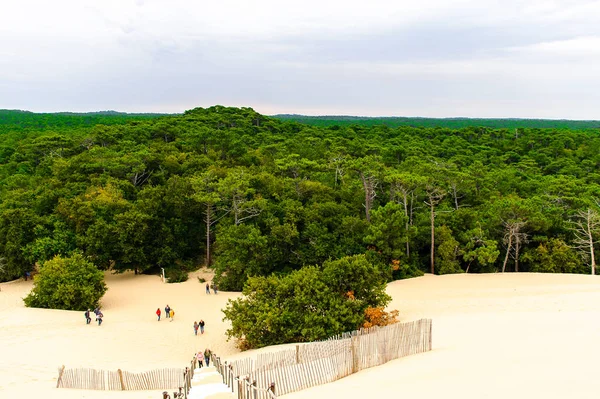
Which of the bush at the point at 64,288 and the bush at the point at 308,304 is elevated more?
the bush at the point at 308,304

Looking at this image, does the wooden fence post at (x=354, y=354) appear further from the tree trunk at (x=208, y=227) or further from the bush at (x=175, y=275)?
the tree trunk at (x=208, y=227)

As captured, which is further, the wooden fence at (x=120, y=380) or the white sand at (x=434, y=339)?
the wooden fence at (x=120, y=380)

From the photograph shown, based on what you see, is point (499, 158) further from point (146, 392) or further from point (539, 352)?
point (146, 392)

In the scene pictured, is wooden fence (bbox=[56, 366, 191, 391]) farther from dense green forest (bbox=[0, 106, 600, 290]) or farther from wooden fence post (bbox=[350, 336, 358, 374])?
dense green forest (bbox=[0, 106, 600, 290])

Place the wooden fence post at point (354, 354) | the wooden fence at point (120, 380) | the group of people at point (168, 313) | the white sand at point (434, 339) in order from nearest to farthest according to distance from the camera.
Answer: the white sand at point (434, 339) → the wooden fence post at point (354, 354) → the wooden fence at point (120, 380) → the group of people at point (168, 313)

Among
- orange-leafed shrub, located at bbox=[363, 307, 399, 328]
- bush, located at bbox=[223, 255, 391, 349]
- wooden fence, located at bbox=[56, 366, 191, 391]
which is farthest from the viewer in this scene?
orange-leafed shrub, located at bbox=[363, 307, 399, 328]

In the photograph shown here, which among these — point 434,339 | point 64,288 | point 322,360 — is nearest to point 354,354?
point 322,360

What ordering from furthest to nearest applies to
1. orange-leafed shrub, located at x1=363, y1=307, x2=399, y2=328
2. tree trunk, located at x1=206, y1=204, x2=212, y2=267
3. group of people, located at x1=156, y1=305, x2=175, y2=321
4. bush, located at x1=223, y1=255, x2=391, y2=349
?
tree trunk, located at x1=206, y1=204, x2=212, y2=267, group of people, located at x1=156, y1=305, x2=175, y2=321, orange-leafed shrub, located at x1=363, y1=307, x2=399, y2=328, bush, located at x1=223, y1=255, x2=391, y2=349

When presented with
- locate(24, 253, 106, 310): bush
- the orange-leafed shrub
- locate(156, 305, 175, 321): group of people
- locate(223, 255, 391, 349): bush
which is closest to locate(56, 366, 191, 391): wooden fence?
locate(223, 255, 391, 349): bush

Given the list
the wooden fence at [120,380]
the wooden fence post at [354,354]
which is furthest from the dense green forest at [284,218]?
the wooden fence at [120,380]
